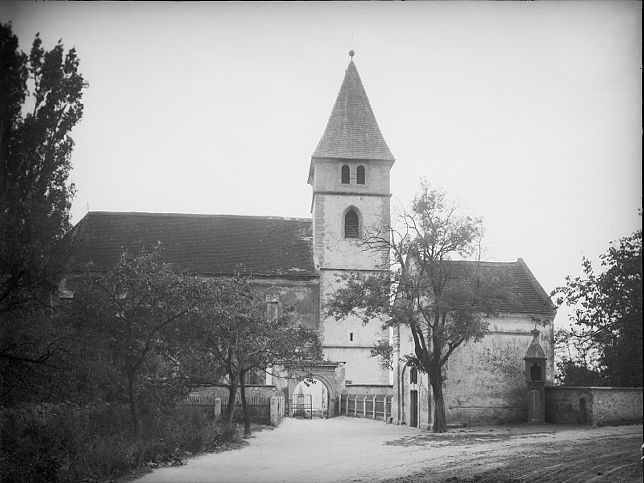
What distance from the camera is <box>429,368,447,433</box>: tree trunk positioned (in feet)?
90.0

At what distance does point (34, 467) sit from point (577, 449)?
13.6 meters

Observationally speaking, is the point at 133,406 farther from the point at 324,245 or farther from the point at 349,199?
the point at 349,199

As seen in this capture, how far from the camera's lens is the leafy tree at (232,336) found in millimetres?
21969

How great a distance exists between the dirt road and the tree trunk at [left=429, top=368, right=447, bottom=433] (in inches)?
53.1

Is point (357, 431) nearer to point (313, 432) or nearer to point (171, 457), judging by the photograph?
point (313, 432)

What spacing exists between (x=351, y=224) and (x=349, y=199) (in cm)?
163

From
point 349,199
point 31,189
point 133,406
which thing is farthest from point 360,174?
point 31,189

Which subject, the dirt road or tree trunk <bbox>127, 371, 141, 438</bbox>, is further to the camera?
tree trunk <bbox>127, 371, 141, 438</bbox>

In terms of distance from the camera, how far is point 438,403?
27.8m

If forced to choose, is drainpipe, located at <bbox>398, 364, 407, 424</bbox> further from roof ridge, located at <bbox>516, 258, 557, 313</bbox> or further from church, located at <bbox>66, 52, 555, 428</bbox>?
roof ridge, located at <bbox>516, 258, 557, 313</bbox>

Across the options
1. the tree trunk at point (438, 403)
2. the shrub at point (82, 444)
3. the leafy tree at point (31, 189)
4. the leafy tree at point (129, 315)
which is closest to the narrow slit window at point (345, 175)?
the tree trunk at point (438, 403)

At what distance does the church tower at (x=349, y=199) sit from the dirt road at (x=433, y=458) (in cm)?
1641

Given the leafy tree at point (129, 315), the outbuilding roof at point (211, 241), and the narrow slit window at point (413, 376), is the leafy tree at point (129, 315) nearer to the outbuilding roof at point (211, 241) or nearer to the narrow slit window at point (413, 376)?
the narrow slit window at point (413, 376)

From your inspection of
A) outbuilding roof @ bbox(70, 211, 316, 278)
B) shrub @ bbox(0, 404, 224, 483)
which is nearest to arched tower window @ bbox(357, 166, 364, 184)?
outbuilding roof @ bbox(70, 211, 316, 278)
